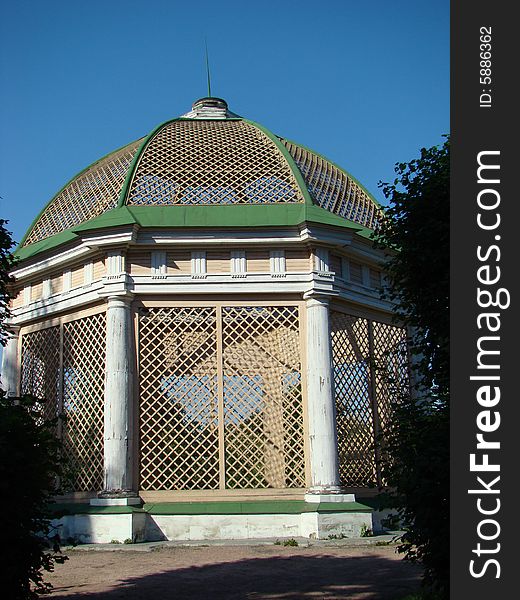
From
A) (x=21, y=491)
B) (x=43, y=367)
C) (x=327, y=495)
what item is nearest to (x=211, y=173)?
(x=43, y=367)

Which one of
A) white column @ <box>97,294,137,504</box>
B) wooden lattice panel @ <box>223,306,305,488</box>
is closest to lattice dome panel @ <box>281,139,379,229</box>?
wooden lattice panel @ <box>223,306,305,488</box>

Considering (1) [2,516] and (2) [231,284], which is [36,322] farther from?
(1) [2,516]

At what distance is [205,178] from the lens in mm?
14555

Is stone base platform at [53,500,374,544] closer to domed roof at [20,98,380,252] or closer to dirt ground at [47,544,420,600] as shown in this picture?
dirt ground at [47,544,420,600]

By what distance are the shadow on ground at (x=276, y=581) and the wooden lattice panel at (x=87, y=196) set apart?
816 centimetres

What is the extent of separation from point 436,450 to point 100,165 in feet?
42.9

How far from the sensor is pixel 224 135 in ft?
52.5

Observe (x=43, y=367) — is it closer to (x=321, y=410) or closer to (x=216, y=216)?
(x=216, y=216)

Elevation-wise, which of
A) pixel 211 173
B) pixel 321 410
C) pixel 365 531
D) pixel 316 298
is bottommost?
pixel 365 531

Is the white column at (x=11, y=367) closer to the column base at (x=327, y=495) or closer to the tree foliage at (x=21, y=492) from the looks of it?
the column base at (x=327, y=495)

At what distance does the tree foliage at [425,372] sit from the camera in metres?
5.77

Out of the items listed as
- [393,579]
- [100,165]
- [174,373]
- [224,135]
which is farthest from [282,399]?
[100,165]

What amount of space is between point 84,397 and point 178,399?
7.06 ft

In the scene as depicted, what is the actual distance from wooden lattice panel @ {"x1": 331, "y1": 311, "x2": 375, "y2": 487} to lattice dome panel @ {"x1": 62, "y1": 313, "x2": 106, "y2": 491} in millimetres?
4698
